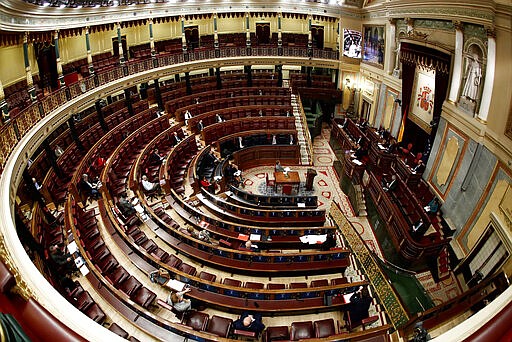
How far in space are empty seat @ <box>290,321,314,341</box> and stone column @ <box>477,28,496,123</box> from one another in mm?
6994

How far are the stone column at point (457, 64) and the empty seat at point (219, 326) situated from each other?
363 inches

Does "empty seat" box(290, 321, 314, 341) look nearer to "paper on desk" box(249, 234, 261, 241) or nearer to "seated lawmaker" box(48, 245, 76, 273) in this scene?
"paper on desk" box(249, 234, 261, 241)

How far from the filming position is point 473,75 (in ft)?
28.8

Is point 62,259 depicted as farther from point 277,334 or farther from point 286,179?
point 286,179

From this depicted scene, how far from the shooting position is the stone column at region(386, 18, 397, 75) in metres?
13.1

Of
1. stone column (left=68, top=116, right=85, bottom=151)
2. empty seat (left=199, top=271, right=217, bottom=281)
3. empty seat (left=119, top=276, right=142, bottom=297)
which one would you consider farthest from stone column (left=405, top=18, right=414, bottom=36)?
stone column (left=68, top=116, right=85, bottom=151)

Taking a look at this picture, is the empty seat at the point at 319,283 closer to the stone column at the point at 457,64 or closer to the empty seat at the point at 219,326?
the empty seat at the point at 219,326

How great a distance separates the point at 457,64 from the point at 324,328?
28.2 ft

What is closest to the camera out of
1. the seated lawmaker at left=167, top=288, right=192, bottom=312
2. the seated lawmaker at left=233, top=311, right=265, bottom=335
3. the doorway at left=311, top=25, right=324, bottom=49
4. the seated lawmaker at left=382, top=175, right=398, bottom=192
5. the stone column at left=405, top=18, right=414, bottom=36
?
the seated lawmaker at left=233, top=311, right=265, bottom=335

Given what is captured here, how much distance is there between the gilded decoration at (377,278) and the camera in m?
6.07

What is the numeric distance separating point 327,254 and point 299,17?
16.4m

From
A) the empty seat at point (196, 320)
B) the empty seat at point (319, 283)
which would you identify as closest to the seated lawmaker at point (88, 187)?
the empty seat at point (196, 320)

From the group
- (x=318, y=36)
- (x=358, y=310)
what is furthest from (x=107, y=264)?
(x=318, y=36)

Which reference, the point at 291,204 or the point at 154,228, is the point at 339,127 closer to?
the point at 291,204
